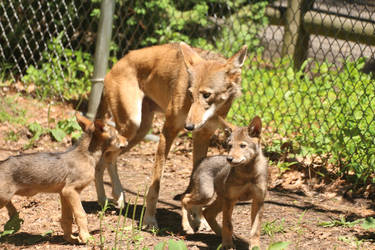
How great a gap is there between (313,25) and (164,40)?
9.11 feet

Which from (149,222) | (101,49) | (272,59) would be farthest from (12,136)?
(272,59)

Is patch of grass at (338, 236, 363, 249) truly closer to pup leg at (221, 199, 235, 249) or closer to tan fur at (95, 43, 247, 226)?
pup leg at (221, 199, 235, 249)

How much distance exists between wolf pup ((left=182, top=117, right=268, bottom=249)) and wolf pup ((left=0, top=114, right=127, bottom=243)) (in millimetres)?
1030

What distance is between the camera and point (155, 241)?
5.17 meters

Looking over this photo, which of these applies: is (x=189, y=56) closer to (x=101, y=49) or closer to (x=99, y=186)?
(x=99, y=186)

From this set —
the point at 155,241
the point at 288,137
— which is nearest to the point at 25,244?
the point at 155,241

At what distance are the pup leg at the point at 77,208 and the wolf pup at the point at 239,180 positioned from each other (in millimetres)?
1046

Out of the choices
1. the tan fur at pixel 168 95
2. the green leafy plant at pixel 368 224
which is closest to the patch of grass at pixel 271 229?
the green leafy plant at pixel 368 224

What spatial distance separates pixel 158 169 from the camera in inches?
233

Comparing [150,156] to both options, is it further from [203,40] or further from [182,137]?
[203,40]

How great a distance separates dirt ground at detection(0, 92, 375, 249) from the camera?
506cm

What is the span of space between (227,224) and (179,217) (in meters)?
1.27

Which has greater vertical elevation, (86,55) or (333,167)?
(86,55)

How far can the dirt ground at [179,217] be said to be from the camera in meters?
5.06
